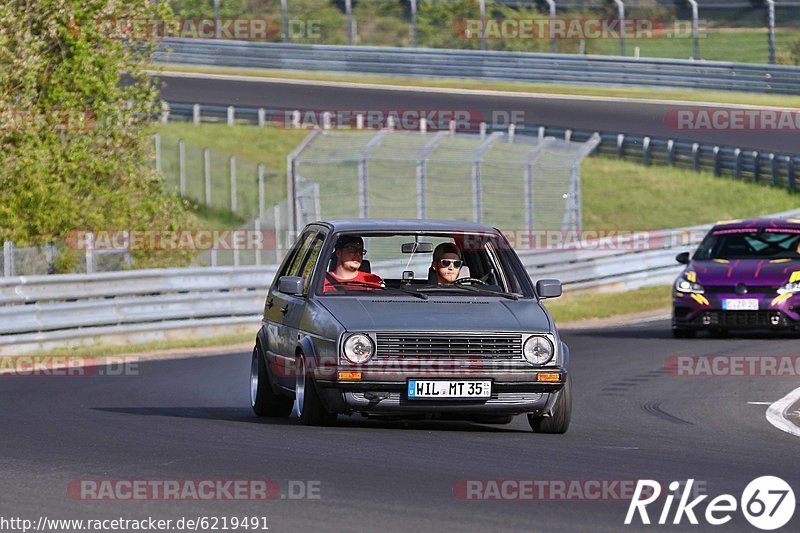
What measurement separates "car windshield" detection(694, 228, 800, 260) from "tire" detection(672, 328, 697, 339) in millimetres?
999

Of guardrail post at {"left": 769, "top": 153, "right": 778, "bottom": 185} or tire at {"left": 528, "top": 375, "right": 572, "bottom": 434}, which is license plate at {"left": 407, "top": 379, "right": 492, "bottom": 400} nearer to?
tire at {"left": 528, "top": 375, "right": 572, "bottom": 434}

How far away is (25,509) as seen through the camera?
24.2 feet

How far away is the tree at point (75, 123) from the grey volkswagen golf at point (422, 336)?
42.5 feet

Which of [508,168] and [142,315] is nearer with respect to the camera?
[142,315]

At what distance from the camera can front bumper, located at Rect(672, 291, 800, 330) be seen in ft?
63.4

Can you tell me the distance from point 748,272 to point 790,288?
0.54 m

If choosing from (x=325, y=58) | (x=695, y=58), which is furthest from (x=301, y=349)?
(x=325, y=58)

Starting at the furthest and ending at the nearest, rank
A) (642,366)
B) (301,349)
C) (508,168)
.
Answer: (508,168) < (642,366) < (301,349)

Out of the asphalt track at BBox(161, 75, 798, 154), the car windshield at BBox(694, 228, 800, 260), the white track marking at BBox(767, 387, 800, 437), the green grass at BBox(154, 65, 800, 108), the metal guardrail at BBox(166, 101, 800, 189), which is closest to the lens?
the white track marking at BBox(767, 387, 800, 437)

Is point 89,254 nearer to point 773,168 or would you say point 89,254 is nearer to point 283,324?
point 283,324

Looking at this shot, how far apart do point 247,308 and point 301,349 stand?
12.0 meters

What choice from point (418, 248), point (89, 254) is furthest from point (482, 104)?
point (418, 248)

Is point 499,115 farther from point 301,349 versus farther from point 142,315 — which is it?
point 301,349

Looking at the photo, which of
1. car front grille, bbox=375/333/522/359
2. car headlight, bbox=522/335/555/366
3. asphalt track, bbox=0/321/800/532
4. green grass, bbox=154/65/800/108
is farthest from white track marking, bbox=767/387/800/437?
green grass, bbox=154/65/800/108
